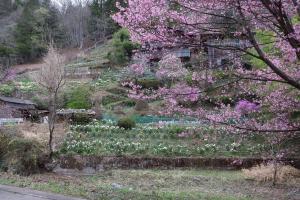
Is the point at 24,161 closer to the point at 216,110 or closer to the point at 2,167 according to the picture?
the point at 2,167

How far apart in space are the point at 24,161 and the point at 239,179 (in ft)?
22.3

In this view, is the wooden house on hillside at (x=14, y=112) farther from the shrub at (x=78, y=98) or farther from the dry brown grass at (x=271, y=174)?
the dry brown grass at (x=271, y=174)

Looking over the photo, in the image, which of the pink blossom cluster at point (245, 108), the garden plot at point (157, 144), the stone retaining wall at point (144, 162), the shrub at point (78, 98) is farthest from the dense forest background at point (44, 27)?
the pink blossom cluster at point (245, 108)

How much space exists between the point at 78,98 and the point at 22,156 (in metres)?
22.6

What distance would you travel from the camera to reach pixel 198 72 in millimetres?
6988

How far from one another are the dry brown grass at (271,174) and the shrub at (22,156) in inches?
270

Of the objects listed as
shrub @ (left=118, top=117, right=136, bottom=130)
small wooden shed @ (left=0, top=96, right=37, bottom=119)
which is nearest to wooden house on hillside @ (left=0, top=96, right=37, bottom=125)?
small wooden shed @ (left=0, top=96, right=37, bottom=119)

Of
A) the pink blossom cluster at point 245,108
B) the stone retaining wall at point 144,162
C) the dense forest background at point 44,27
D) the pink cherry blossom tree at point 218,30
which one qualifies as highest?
the dense forest background at point 44,27

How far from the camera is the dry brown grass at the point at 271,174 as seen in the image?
14.0m

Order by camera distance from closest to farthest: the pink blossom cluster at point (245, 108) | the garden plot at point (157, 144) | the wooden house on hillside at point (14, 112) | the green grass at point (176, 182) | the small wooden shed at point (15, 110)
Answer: the pink blossom cluster at point (245, 108)
the green grass at point (176, 182)
the garden plot at point (157, 144)
the wooden house on hillside at point (14, 112)
the small wooden shed at point (15, 110)

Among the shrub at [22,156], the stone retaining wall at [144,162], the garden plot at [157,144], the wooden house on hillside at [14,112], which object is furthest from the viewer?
the wooden house on hillside at [14,112]

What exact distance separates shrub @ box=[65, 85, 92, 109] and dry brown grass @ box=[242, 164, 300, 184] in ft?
67.1

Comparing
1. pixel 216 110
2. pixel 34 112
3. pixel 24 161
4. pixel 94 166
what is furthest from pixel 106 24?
pixel 216 110

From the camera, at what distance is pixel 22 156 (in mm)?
11969
